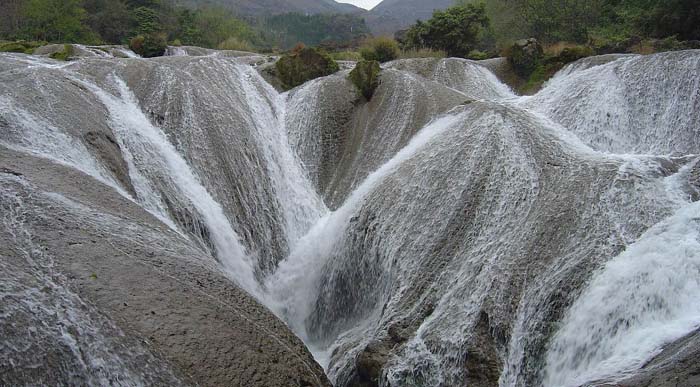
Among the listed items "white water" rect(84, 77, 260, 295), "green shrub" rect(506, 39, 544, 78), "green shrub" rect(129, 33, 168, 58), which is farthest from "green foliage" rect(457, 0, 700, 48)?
"green shrub" rect(129, 33, 168, 58)

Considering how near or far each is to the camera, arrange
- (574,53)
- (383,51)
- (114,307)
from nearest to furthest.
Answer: (114,307), (574,53), (383,51)

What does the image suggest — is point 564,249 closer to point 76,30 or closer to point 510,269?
point 510,269

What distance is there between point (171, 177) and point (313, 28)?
91207mm

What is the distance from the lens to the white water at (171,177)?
31.1 ft

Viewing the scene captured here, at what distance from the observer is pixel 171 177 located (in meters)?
10.0

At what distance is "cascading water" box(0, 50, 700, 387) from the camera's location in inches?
249

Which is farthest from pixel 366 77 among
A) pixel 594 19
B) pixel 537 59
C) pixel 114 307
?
Answer: pixel 594 19

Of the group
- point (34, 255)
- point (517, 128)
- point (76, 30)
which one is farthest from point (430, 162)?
point (76, 30)

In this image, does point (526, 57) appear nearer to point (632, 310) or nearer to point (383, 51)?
point (383, 51)

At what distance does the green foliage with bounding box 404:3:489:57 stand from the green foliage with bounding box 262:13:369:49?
216 feet

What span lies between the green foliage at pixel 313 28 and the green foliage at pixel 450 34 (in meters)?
65.8

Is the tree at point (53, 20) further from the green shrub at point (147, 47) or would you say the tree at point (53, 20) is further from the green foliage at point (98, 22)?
the green shrub at point (147, 47)

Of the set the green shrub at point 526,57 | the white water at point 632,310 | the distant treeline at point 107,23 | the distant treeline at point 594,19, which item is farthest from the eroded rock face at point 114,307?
the distant treeline at point 107,23

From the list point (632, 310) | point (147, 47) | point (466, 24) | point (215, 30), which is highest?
point (215, 30)
